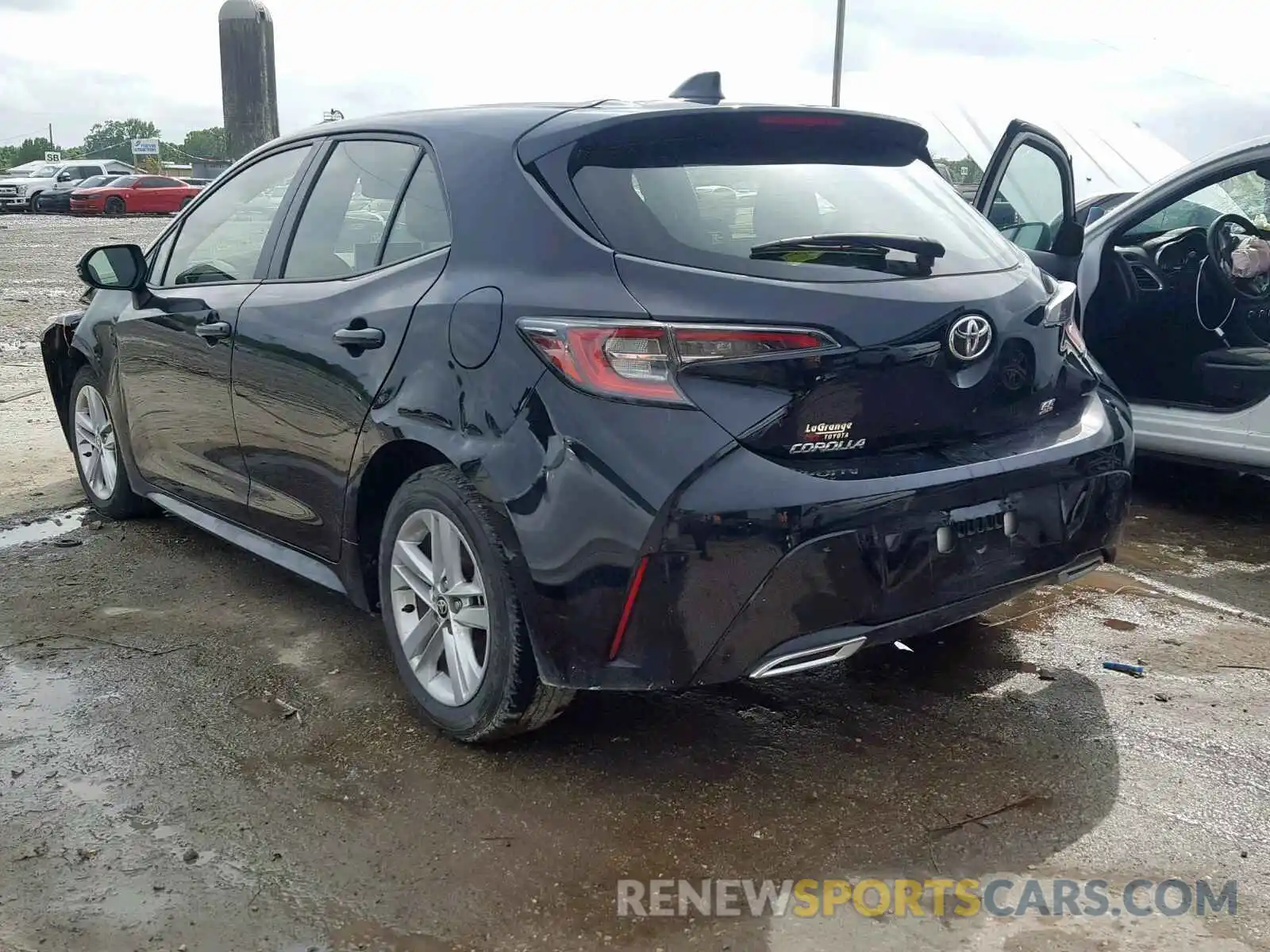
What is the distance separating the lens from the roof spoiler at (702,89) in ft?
11.2

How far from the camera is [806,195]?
10.3ft

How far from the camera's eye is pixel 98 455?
5.40 m

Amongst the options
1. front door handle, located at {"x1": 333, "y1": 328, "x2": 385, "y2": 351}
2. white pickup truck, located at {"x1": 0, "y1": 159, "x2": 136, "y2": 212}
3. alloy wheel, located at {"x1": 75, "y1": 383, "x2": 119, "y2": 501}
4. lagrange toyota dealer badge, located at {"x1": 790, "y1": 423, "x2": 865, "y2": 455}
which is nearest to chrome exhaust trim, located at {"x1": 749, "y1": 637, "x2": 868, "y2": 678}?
lagrange toyota dealer badge, located at {"x1": 790, "y1": 423, "x2": 865, "y2": 455}

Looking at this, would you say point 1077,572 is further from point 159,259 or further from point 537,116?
point 159,259

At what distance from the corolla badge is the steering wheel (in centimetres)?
340

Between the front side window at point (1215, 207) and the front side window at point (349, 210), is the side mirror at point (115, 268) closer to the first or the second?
the front side window at point (349, 210)

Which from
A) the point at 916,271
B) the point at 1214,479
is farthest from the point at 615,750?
the point at 1214,479

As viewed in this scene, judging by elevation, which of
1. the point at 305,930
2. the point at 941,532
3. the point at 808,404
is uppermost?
the point at 808,404

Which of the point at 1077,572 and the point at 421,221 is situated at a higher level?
the point at 421,221

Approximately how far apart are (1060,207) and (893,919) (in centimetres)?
391

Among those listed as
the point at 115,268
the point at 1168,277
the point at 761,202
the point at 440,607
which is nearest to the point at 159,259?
the point at 115,268

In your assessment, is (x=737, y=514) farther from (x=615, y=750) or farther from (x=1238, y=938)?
(x=1238, y=938)

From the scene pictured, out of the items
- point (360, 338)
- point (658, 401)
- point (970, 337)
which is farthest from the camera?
point (360, 338)

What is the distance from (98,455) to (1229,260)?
507 cm
